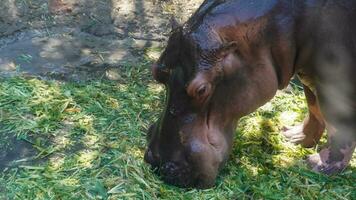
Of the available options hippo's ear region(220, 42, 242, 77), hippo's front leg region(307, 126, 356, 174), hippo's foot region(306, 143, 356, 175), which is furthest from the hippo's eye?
hippo's foot region(306, 143, 356, 175)

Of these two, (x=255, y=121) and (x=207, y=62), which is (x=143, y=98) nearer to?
(x=255, y=121)

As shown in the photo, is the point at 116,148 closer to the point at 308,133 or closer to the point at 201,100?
the point at 201,100

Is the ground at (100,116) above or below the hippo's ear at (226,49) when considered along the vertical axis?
below

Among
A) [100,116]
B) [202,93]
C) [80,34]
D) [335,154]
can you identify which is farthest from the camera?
[80,34]

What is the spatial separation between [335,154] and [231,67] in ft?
3.20

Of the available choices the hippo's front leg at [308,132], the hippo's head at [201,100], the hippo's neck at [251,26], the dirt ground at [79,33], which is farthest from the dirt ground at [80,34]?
the hippo's neck at [251,26]

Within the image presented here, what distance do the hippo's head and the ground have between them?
0.61 ft

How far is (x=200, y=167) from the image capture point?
3162 mm

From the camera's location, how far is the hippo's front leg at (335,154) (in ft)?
11.5

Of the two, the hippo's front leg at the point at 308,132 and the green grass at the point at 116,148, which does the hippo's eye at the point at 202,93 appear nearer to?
the green grass at the point at 116,148

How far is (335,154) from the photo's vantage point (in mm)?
3562

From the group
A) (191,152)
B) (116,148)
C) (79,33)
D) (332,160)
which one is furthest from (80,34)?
(332,160)

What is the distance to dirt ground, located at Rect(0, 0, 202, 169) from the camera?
4684mm

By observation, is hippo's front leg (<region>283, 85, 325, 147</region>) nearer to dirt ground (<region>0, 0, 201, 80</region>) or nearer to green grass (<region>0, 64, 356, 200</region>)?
A: green grass (<region>0, 64, 356, 200</region>)
